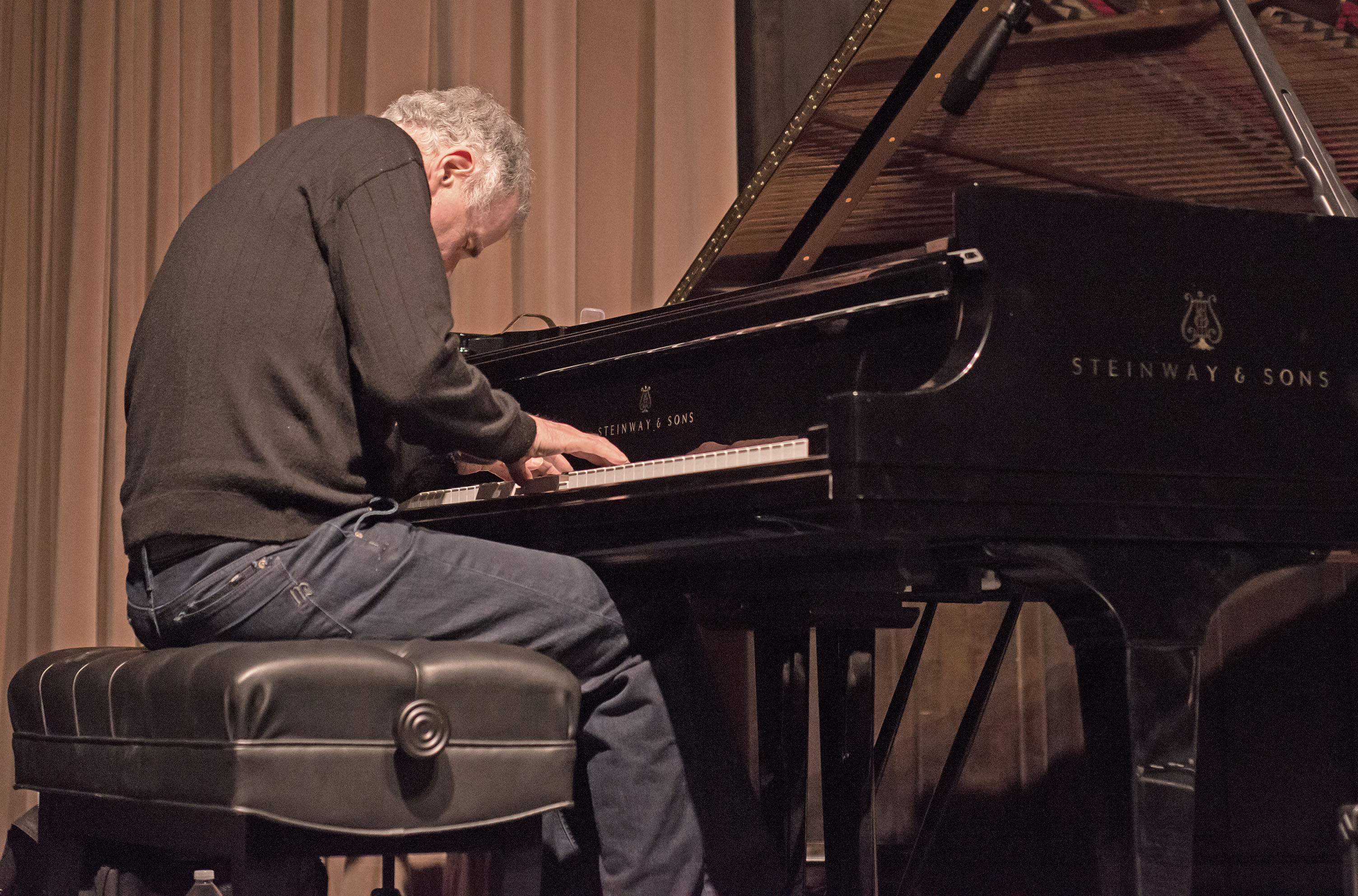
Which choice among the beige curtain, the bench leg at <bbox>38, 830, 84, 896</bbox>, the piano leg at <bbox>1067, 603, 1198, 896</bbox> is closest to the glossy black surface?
the piano leg at <bbox>1067, 603, 1198, 896</bbox>

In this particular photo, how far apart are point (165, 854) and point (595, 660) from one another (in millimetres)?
678

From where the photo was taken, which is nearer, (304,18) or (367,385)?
(367,385)

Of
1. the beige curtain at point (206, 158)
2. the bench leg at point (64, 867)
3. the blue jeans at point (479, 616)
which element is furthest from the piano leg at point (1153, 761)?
the beige curtain at point (206, 158)

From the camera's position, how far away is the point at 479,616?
1.69 meters

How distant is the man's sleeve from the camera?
167 centimetres

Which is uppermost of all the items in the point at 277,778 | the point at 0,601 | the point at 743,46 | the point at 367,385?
the point at 743,46

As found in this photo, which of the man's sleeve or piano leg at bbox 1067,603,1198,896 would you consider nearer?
piano leg at bbox 1067,603,1198,896

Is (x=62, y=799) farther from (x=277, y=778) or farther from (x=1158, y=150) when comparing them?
(x=1158, y=150)

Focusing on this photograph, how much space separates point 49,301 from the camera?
373cm

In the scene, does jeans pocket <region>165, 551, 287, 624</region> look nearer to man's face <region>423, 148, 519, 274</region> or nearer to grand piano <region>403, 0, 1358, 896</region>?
grand piano <region>403, 0, 1358, 896</region>

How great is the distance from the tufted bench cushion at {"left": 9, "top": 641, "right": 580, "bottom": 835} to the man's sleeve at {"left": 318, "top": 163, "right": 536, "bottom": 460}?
0.30 meters

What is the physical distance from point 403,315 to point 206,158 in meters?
2.27

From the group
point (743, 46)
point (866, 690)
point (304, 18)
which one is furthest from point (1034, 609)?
point (304, 18)

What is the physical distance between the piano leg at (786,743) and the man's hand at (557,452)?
1.53 ft
